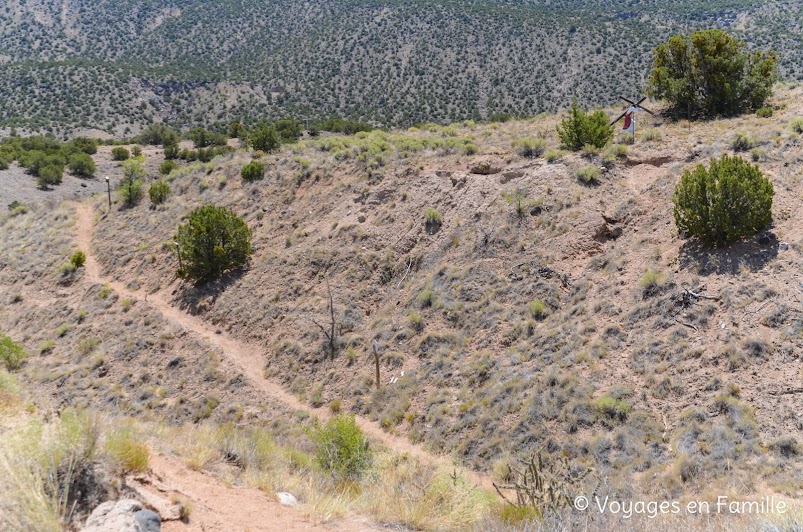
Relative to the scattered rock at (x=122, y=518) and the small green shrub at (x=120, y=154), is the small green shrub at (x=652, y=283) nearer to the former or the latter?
the scattered rock at (x=122, y=518)

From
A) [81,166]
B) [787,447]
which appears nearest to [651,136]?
[787,447]

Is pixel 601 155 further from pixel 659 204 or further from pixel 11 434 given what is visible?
pixel 11 434

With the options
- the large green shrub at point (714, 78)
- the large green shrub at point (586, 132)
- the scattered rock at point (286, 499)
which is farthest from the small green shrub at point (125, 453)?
the large green shrub at point (714, 78)

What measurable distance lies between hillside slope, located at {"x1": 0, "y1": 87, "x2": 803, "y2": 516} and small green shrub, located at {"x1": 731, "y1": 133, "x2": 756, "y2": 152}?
1.13 ft

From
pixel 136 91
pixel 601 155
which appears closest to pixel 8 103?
pixel 136 91

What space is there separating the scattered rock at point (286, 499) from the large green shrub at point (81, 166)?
44222mm

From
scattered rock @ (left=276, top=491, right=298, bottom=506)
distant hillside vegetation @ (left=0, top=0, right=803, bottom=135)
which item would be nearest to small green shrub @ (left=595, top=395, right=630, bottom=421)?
scattered rock @ (left=276, top=491, right=298, bottom=506)

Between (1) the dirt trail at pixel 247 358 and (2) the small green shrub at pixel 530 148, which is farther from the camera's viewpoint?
(2) the small green shrub at pixel 530 148

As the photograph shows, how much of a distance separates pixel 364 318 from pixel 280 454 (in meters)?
7.48

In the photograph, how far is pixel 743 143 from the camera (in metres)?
14.6

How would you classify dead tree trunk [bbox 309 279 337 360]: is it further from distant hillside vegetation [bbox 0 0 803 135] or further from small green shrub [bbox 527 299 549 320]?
distant hillside vegetation [bbox 0 0 803 135]

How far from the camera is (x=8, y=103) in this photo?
66.5m

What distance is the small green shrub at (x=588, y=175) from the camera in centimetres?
1580

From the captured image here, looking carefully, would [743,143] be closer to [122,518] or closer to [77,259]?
[122,518]
